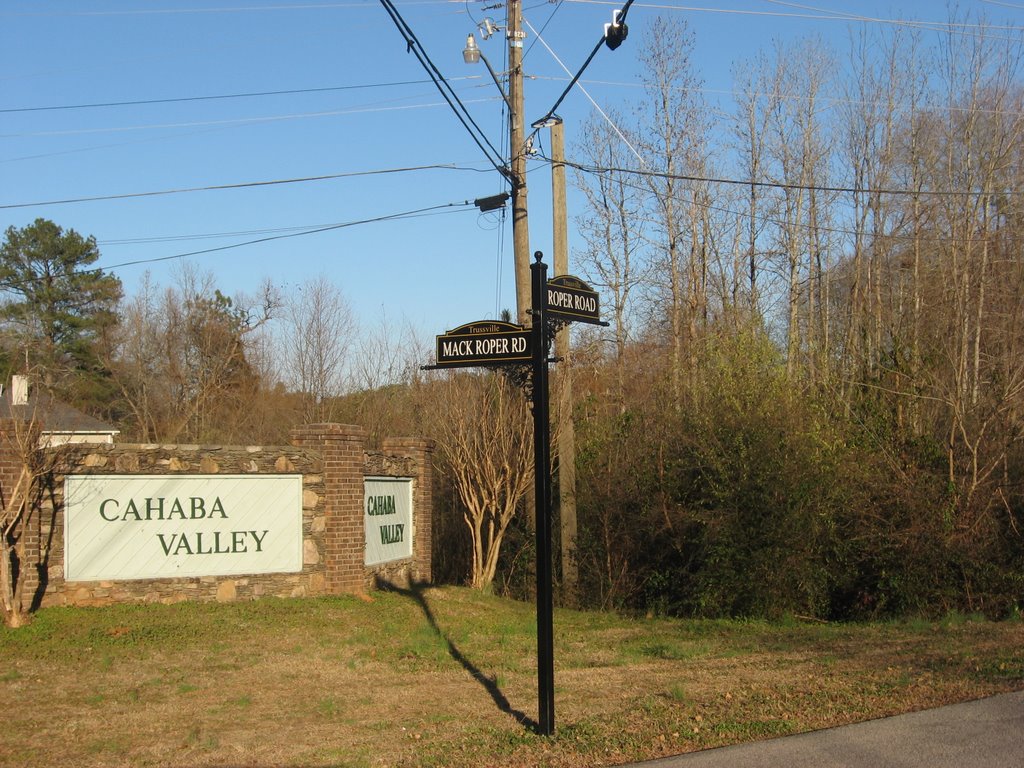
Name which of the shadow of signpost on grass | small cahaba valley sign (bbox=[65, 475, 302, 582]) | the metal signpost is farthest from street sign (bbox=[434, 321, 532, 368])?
small cahaba valley sign (bbox=[65, 475, 302, 582])

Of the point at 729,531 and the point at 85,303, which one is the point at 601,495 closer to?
the point at 729,531

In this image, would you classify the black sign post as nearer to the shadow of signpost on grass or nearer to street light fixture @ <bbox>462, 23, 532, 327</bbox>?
the shadow of signpost on grass

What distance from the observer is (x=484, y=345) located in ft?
26.3

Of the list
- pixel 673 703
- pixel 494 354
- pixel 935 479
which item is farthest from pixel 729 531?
pixel 494 354

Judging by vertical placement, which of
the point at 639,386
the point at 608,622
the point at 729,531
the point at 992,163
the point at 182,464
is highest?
the point at 992,163

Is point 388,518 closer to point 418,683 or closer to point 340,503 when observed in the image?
point 340,503

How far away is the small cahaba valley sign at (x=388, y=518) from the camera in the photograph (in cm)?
1480

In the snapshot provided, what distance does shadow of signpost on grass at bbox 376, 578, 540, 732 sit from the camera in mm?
8113

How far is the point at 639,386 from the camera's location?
81.6ft

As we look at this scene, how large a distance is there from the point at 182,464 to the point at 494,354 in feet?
20.2

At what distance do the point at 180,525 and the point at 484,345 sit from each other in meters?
6.26

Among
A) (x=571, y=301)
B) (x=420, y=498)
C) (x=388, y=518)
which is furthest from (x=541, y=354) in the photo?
(x=420, y=498)

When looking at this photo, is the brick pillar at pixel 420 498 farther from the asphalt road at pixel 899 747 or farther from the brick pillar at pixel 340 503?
the asphalt road at pixel 899 747

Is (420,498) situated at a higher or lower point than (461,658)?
higher
